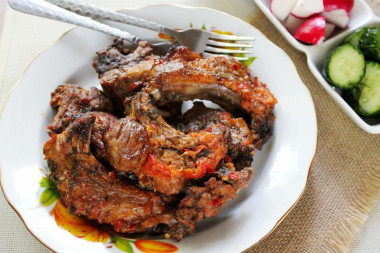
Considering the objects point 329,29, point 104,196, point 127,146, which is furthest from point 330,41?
point 104,196

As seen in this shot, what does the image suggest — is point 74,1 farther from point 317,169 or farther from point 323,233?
point 323,233

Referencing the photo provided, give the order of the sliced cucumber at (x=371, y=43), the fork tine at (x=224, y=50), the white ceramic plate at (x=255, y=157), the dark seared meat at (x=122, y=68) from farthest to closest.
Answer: the sliced cucumber at (x=371, y=43) → the fork tine at (x=224, y=50) → the dark seared meat at (x=122, y=68) → the white ceramic plate at (x=255, y=157)

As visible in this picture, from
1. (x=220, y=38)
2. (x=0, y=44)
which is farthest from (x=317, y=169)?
(x=0, y=44)

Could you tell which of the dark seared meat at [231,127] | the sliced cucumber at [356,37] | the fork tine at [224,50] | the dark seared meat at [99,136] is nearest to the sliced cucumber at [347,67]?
the sliced cucumber at [356,37]

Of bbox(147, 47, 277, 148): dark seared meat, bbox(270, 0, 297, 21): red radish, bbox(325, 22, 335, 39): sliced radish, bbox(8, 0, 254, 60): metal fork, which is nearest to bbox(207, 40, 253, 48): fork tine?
bbox(8, 0, 254, 60): metal fork

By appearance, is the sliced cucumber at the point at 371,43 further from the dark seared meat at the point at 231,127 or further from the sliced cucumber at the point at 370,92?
the dark seared meat at the point at 231,127

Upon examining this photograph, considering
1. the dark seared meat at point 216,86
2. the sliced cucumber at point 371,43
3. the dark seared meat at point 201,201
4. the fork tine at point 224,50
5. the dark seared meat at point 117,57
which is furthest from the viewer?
the sliced cucumber at point 371,43

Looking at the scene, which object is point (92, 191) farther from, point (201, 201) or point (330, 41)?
point (330, 41)

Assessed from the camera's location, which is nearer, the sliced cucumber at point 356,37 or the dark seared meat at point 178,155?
the dark seared meat at point 178,155
